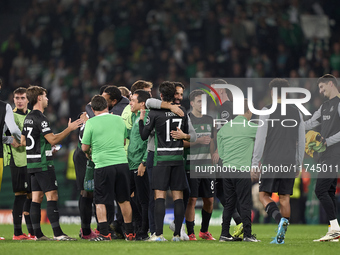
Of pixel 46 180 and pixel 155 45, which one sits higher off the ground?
pixel 155 45

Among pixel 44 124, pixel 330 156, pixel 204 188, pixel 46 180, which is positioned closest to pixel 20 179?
pixel 46 180

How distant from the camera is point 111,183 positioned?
8227 millimetres

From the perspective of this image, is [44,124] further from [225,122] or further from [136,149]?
[225,122]

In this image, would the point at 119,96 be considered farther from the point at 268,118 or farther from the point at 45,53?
the point at 45,53

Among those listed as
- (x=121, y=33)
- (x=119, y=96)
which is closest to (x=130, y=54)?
(x=121, y=33)

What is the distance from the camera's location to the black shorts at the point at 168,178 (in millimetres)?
8219

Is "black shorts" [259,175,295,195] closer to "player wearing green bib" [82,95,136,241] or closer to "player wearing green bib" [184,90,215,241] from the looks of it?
"player wearing green bib" [184,90,215,241]

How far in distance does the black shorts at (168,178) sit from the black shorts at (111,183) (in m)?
0.42

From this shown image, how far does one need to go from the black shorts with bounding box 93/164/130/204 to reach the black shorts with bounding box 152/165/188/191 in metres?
0.42

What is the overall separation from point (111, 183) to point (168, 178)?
832 millimetres

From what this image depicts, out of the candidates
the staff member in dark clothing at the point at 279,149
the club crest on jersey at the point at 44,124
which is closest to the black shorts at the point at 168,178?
the staff member in dark clothing at the point at 279,149

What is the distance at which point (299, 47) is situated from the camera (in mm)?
18484

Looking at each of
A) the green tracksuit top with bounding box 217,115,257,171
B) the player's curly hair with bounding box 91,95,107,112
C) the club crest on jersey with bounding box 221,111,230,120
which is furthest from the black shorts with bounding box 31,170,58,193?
the club crest on jersey with bounding box 221,111,230,120

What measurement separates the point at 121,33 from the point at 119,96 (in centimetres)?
1202
